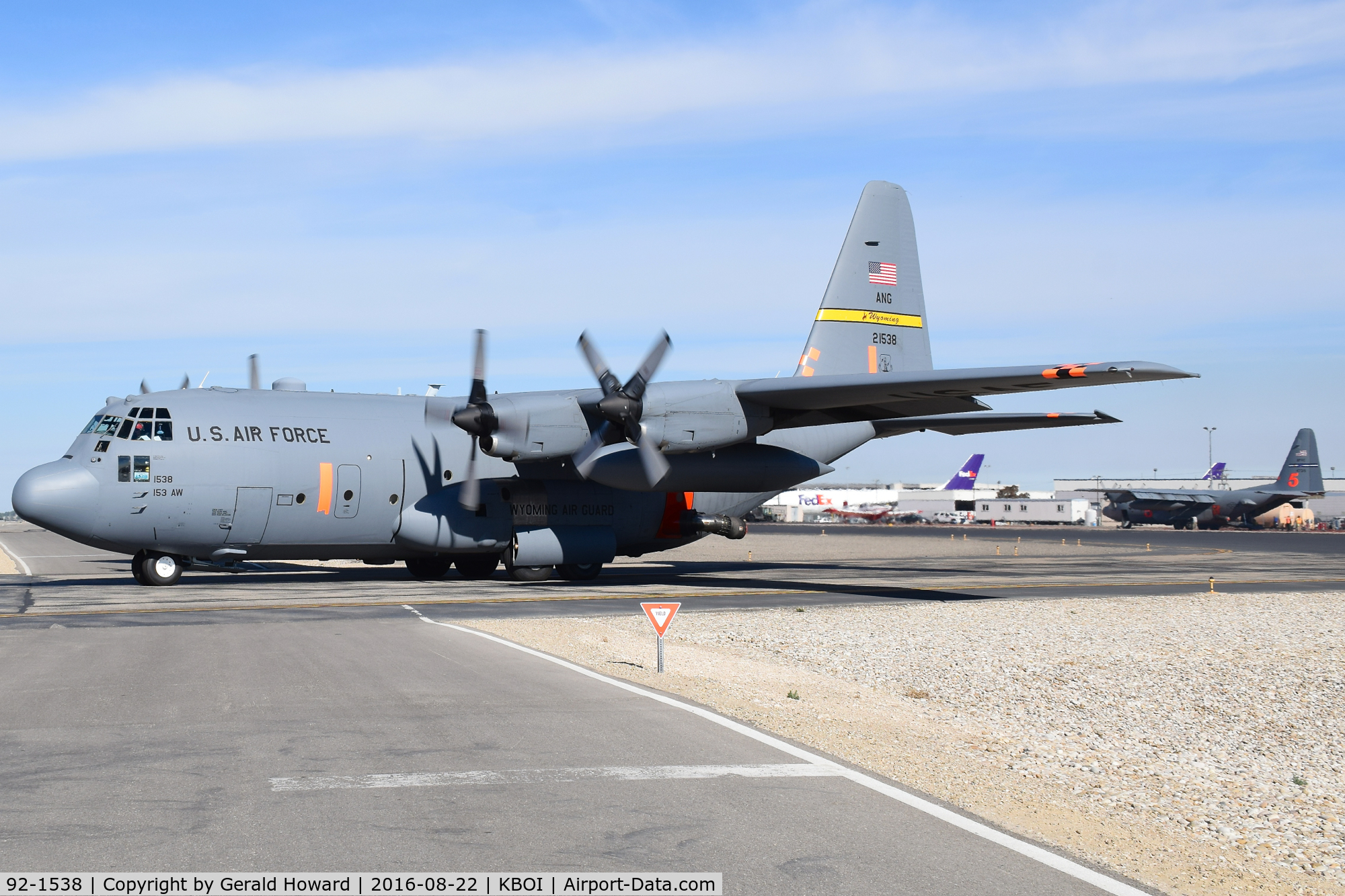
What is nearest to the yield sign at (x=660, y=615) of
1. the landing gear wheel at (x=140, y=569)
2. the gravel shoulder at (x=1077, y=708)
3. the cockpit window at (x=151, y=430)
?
the gravel shoulder at (x=1077, y=708)

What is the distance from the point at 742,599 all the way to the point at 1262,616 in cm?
1058

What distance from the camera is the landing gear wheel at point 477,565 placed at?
31.9m

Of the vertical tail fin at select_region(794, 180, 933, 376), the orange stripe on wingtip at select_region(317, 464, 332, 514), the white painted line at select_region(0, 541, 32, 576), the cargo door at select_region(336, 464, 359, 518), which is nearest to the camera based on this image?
the orange stripe on wingtip at select_region(317, 464, 332, 514)

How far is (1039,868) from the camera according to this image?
Result: 609 centimetres

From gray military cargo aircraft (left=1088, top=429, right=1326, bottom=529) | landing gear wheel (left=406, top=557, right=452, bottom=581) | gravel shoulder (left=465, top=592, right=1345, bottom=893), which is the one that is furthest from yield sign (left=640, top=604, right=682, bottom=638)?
gray military cargo aircraft (left=1088, top=429, right=1326, bottom=529)

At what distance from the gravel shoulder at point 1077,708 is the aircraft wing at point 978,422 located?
24.9 ft

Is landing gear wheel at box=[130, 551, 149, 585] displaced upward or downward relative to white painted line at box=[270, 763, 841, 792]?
upward

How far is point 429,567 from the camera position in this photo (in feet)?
105

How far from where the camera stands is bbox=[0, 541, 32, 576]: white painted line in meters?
37.7

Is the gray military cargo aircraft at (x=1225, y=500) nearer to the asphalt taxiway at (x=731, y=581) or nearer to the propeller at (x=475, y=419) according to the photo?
the asphalt taxiway at (x=731, y=581)

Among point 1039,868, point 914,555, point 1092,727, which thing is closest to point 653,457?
point 1092,727

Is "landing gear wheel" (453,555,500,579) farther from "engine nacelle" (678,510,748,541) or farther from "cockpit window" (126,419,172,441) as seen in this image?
"cockpit window" (126,419,172,441)

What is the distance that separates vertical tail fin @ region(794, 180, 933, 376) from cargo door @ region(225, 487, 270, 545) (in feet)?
53.9
